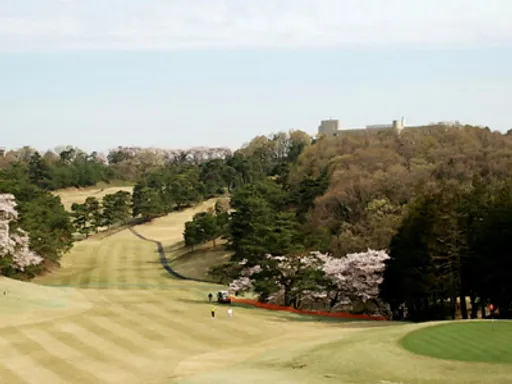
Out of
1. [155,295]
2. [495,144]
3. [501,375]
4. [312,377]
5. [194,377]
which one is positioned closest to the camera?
[501,375]

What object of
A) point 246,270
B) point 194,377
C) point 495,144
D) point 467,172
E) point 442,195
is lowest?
point 194,377

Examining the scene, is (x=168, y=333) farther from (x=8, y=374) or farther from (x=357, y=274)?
(x=357, y=274)

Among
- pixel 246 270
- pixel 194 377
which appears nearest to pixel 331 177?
pixel 246 270

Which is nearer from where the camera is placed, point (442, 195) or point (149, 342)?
point (149, 342)

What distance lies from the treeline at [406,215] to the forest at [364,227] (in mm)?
127

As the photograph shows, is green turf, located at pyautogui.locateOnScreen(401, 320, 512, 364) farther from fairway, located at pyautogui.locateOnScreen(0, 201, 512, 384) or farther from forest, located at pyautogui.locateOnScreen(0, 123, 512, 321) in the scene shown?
forest, located at pyautogui.locateOnScreen(0, 123, 512, 321)

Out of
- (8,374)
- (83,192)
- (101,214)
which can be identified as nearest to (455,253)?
(8,374)

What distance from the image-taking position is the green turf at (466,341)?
24719 mm

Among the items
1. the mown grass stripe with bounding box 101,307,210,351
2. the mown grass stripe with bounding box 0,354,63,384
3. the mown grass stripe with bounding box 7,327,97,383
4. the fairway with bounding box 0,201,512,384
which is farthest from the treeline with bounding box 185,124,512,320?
the mown grass stripe with bounding box 0,354,63,384

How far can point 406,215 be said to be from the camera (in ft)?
162

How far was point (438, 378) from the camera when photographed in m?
22.2

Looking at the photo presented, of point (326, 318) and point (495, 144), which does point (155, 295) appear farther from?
point (495, 144)

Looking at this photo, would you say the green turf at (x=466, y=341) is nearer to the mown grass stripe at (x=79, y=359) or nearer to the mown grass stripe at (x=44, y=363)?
the mown grass stripe at (x=79, y=359)

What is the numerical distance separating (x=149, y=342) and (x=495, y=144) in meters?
69.8
